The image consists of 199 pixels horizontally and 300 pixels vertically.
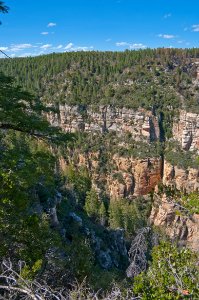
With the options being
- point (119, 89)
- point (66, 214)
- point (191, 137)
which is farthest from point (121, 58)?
point (66, 214)

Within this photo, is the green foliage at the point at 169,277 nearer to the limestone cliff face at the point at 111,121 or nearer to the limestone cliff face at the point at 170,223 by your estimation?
the limestone cliff face at the point at 170,223

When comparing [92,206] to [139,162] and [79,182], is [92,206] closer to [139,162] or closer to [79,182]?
[79,182]

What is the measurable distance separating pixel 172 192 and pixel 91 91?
3479 inches

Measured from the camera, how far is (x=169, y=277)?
5.86 meters

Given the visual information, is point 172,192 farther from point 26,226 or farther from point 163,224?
point 163,224

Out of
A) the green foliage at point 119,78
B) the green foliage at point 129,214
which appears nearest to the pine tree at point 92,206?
the green foliage at point 129,214

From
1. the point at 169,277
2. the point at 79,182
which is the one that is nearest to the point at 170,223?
the point at 79,182

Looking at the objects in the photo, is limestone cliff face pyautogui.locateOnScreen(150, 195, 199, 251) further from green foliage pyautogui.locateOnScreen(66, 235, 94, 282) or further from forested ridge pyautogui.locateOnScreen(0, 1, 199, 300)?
green foliage pyautogui.locateOnScreen(66, 235, 94, 282)

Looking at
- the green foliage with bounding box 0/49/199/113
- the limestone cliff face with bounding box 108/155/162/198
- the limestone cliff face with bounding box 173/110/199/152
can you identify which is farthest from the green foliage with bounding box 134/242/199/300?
the green foliage with bounding box 0/49/199/113

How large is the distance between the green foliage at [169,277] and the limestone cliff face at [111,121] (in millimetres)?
78878

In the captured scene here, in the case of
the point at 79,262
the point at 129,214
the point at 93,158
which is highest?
the point at 79,262

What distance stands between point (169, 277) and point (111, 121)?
8524 centimetres

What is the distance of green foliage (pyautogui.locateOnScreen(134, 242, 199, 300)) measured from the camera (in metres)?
5.59

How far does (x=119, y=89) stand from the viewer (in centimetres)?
9300
